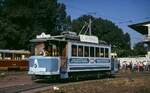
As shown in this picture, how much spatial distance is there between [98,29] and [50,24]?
4010 centimetres

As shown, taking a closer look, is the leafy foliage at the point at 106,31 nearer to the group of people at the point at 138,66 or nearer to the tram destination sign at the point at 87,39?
the group of people at the point at 138,66

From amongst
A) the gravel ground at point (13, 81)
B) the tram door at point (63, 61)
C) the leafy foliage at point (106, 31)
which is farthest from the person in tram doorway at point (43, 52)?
the leafy foliage at point (106, 31)

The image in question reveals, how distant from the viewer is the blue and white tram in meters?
26.9

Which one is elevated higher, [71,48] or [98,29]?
[98,29]

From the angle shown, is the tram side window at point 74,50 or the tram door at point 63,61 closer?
the tram door at point 63,61

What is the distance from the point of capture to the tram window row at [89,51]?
28.6 meters

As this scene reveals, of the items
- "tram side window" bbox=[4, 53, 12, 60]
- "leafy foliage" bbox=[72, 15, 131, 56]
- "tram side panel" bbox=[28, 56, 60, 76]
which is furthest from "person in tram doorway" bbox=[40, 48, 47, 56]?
"leafy foliage" bbox=[72, 15, 131, 56]

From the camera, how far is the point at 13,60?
50.1 meters

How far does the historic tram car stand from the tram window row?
19.2 meters

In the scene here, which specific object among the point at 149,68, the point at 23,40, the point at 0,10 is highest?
the point at 0,10

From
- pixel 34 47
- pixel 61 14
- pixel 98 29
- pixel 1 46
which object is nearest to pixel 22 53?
pixel 1 46

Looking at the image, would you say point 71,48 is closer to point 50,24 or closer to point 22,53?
point 22,53

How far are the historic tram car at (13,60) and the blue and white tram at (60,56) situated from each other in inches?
817

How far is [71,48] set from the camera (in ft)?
91.9
